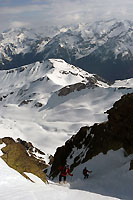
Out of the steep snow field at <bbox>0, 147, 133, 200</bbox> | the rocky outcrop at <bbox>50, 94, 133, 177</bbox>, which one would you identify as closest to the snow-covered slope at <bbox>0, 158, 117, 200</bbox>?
the steep snow field at <bbox>0, 147, 133, 200</bbox>

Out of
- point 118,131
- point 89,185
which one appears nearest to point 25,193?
point 89,185

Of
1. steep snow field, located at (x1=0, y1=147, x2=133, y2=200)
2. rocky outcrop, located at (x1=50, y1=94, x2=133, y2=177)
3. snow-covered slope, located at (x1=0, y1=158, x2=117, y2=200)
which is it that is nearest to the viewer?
snow-covered slope, located at (x1=0, y1=158, x2=117, y2=200)

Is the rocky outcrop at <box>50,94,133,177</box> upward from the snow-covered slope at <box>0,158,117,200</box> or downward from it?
downward

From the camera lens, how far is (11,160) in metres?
37.0

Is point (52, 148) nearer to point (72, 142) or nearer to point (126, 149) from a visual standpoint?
point (72, 142)

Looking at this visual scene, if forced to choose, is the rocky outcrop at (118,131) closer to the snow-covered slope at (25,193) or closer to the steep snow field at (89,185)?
the steep snow field at (89,185)

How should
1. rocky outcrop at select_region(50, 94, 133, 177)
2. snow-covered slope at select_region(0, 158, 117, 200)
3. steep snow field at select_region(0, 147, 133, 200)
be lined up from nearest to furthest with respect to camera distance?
snow-covered slope at select_region(0, 158, 117, 200), steep snow field at select_region(0, 147, 133, 200), rocky outcrop at select_region(50, 94, 133, 177)

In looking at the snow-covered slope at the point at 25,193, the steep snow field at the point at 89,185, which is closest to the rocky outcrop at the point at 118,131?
the steep snow field at the point at 89,185

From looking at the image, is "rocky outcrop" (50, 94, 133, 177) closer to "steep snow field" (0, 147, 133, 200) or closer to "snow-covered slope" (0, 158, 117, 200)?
Result: "steep snow field" (0, 147, 133, 200)

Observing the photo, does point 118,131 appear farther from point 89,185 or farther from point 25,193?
point 25,193

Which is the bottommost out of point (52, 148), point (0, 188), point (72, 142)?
point (52, 148)

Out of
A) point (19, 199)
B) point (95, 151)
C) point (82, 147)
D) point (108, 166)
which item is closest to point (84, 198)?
point (19, 199)

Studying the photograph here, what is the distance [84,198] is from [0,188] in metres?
6.51

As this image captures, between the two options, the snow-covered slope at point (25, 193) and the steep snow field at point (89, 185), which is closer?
the snow-covered slope at point (25, 193)
